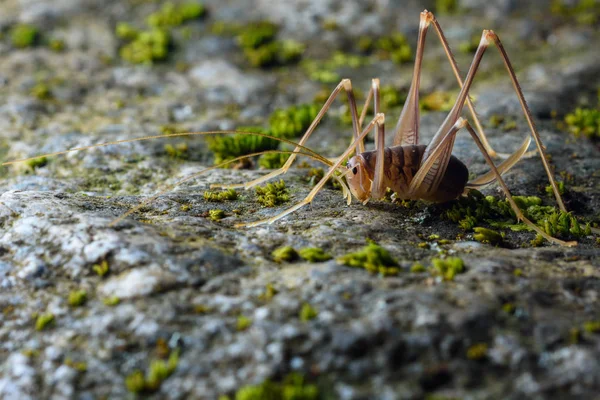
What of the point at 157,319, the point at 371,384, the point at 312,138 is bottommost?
the point at 371,384

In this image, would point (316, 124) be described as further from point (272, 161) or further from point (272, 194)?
point (272, 161)

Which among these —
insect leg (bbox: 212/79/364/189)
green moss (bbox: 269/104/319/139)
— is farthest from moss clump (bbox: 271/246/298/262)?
green moss (bbox: 269/104/319/139)

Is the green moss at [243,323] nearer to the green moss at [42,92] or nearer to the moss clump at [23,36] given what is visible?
the green moss at [42,92]

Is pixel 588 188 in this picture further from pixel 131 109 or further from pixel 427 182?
pixel 131 109

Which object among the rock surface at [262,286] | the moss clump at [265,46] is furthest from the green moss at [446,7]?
the rock surface at [262,286]

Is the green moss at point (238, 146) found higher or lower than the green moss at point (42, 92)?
lower

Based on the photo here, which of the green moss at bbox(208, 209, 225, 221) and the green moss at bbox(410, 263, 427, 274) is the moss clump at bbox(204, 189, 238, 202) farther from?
the green moss at bbox(410, 263, 427, 274)

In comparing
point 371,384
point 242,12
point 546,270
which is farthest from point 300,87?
point 371,384
